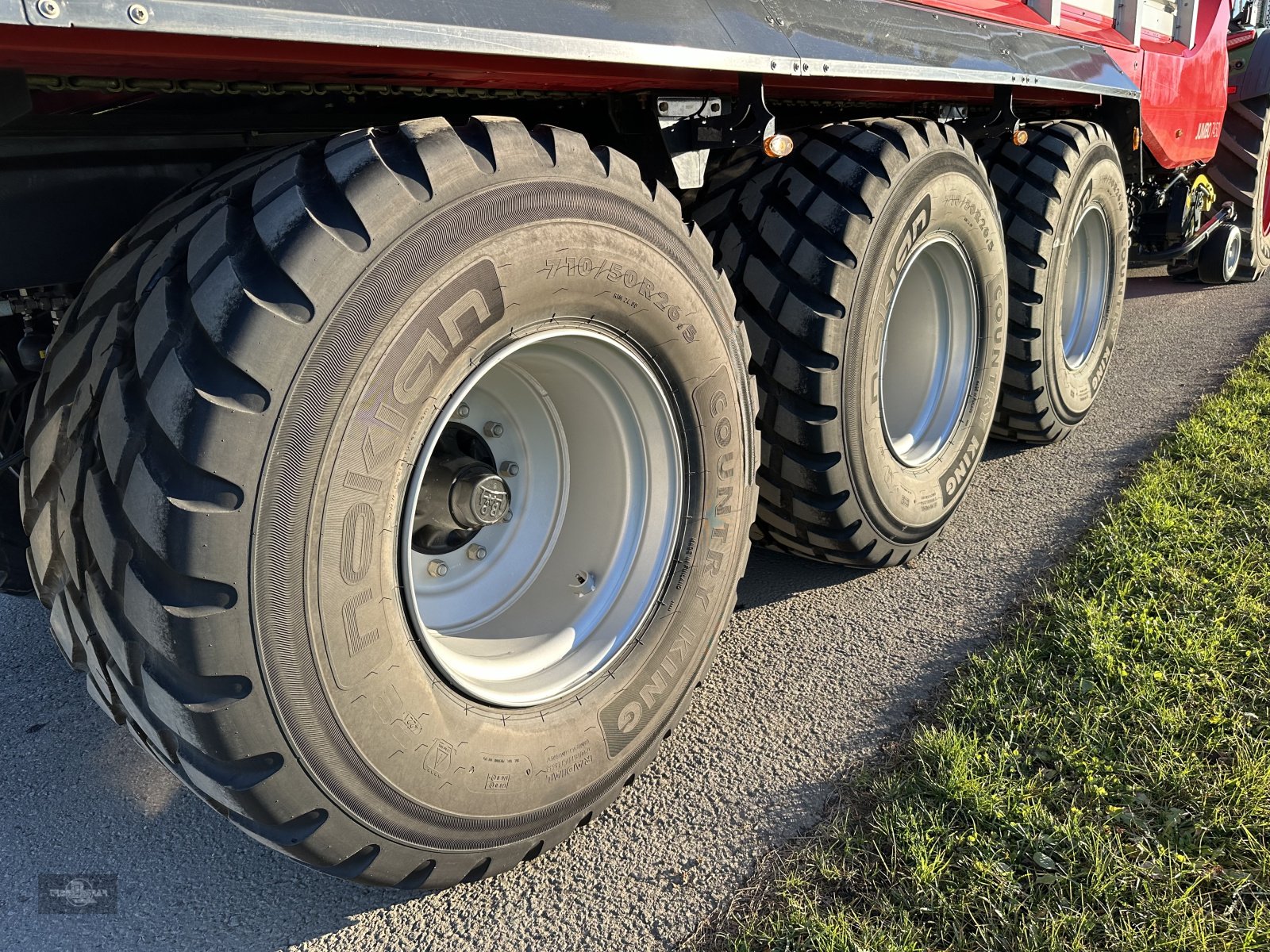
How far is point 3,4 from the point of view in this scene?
3.23 feet

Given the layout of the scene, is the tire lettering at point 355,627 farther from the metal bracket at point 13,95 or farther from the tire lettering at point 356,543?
the metal bracket at point 13,95

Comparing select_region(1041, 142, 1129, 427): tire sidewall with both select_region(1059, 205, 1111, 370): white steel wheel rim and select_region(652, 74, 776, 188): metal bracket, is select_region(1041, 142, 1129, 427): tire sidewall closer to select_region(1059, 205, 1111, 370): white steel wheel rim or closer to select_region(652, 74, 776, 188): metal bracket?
select_region(1059, 205, 1111, 370): white steel wheel rim

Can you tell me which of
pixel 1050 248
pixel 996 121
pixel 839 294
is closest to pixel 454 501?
pixel 839 294

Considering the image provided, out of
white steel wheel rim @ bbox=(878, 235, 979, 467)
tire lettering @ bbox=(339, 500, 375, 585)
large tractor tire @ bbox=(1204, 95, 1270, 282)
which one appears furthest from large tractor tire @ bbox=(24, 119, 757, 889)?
large tractor tire @ bbox=(1204, 95, 1270, 282)

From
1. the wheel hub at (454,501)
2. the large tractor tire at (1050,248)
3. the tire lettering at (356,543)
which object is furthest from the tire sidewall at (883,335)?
the tire lettering at (356,543)

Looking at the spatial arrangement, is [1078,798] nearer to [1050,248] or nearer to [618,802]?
[618,802]

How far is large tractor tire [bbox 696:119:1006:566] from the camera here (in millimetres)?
2453

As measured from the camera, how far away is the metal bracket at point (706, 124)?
208cm

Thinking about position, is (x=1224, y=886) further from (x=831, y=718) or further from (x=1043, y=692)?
(x=831, y=718)

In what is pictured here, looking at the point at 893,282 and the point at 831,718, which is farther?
the point at 893,282

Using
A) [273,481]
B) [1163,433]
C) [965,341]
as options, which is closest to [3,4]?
[273,481]

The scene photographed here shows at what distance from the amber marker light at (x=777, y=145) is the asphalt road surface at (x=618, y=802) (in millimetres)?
1279

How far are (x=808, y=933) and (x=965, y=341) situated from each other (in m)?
2.17

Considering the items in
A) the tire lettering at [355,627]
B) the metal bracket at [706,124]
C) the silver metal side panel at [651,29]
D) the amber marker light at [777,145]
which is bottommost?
the tire lettering at [355,627]
